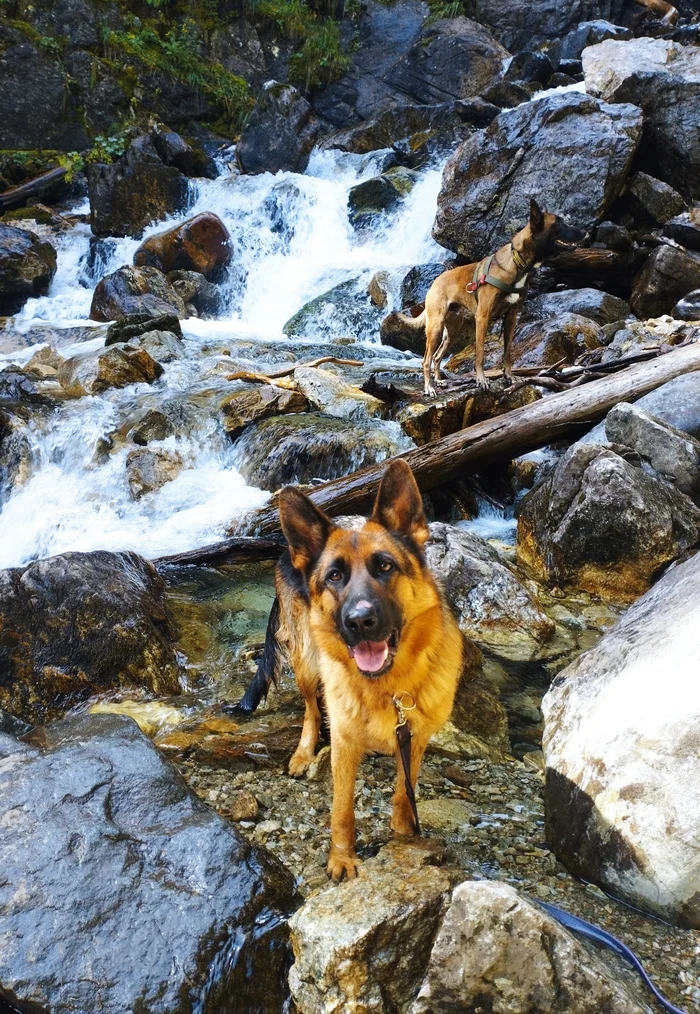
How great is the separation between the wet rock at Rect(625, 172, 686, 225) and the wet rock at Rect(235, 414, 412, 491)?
1047cm

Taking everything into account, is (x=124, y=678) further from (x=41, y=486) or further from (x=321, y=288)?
(x=321, y=288)

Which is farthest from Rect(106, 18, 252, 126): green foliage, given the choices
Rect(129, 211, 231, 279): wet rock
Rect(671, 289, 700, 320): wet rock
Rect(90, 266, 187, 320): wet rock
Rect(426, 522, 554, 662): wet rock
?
Rect(426, 522, 554, 662): wet rock

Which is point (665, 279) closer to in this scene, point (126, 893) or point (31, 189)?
point (126, 893)

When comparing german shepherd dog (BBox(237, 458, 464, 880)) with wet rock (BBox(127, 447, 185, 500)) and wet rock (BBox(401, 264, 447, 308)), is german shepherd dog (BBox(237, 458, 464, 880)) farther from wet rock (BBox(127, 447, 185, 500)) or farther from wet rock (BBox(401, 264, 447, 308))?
wet rock (BBox(401, 264, 447, 308))

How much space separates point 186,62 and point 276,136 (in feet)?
17.7

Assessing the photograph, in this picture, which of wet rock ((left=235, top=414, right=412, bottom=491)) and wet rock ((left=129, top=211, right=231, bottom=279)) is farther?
wet rock ((left=129, top=211, right=231, bottom=279))

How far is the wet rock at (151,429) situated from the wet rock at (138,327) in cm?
432

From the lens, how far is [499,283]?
28.5ft

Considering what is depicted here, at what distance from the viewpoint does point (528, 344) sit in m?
11.2

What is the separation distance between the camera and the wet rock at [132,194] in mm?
18938

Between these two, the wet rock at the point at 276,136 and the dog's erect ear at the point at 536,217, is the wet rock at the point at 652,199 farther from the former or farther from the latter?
the wet rock at the point at 276,136

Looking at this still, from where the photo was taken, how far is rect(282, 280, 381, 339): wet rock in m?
15.4

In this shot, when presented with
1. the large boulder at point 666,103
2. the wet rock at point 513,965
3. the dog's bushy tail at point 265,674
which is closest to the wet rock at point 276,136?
the large boulder at point 666,103

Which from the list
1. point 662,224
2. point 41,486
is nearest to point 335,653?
point 41,486
